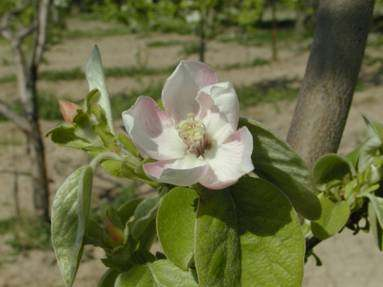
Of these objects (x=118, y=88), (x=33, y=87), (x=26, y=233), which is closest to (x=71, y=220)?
(x=33, y=87)

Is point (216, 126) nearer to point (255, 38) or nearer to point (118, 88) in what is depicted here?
point (118, 88)

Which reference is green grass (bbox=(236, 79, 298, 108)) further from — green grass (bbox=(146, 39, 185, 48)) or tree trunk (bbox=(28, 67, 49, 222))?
green grass (bbox=(146, 39, 185, 48))

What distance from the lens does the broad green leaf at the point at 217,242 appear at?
458 mm

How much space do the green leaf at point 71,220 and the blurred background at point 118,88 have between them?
8.05ft

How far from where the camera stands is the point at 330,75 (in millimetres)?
689

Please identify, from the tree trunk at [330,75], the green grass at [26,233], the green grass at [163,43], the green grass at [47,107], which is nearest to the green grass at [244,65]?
the green grass at [163,43]

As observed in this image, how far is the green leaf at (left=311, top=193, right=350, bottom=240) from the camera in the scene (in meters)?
0.59

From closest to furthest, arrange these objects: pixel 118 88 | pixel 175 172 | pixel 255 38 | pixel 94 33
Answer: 1. pixel 175 172
2. pixel 118 88
3. pixel 255 38
4. pixel 94 33

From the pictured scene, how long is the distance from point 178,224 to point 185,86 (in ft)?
0.37

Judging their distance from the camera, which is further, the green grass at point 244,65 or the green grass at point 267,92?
the green grass at point 244,65

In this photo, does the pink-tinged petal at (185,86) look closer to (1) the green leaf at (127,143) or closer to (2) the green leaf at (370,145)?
(1) the green leaf at (127,143)

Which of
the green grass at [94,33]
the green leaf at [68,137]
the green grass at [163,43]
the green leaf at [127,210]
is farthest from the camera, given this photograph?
the green grass at [94,33]

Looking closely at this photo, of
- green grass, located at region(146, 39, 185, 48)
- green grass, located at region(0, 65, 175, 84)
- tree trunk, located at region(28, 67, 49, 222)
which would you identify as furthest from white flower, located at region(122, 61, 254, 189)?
green grass, located at region(146, 39, 185, 48)

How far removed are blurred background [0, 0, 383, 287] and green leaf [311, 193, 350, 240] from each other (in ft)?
7.83
